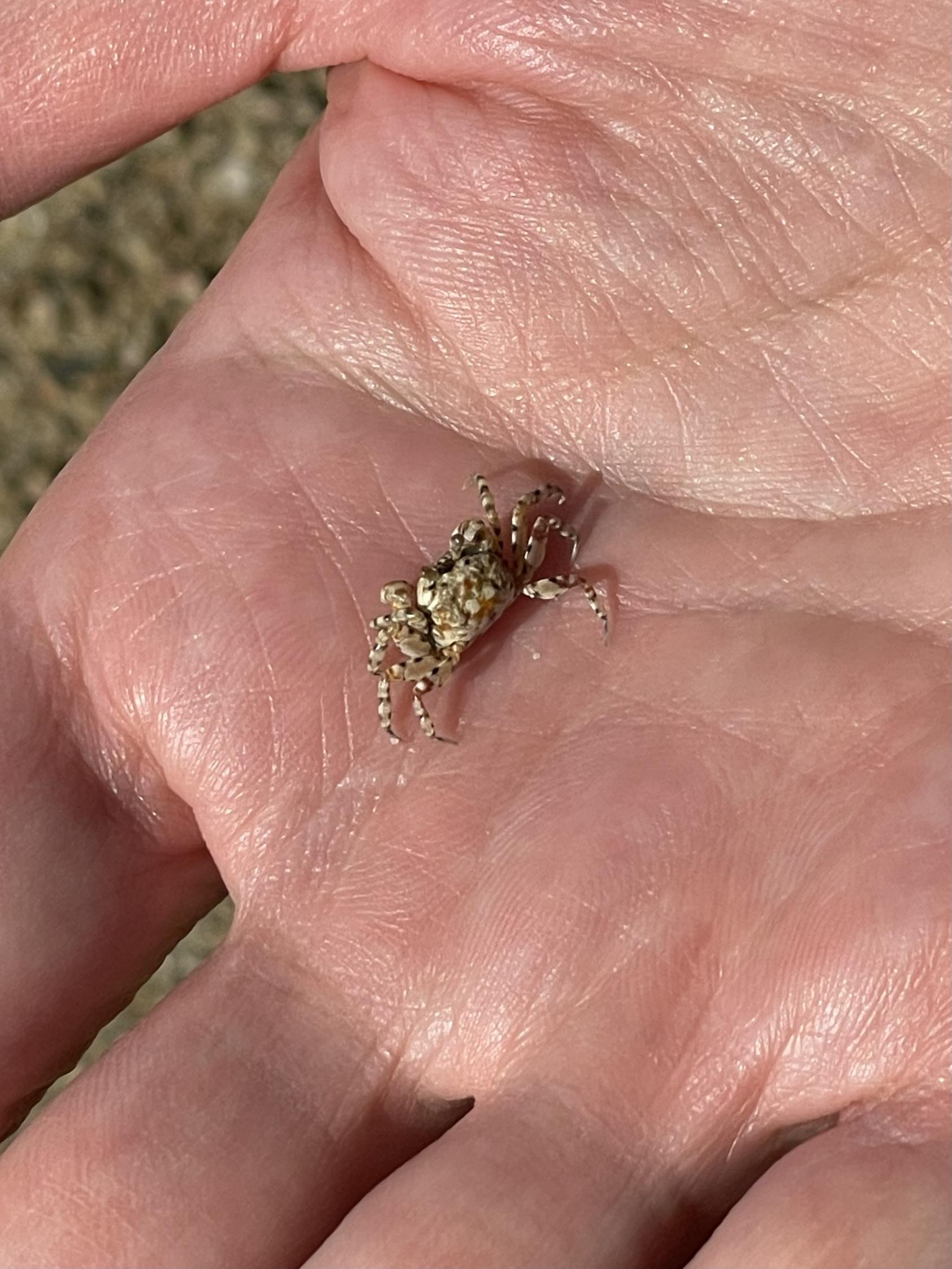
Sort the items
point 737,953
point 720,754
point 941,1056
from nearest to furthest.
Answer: point 941,1056, point 737,953, point 720,754

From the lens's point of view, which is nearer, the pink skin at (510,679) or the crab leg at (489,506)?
the pink skin at (510,679)

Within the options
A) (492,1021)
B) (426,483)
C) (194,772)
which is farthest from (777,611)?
(194,772)

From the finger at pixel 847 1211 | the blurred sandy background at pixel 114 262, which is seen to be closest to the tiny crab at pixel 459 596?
the finger at pixel 847 1211

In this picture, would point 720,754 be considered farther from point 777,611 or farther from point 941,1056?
point 941,1056

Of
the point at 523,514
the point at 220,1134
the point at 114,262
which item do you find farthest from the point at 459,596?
the point at 114,262

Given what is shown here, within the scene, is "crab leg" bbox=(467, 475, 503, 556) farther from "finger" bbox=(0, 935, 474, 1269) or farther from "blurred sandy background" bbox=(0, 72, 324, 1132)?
"blurred sandy background" bbox=(0, 72, 324, 1132)

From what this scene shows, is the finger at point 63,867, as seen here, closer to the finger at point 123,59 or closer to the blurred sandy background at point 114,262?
the finger at point 123,59
